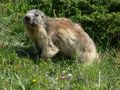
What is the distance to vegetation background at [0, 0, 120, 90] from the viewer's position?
275 inches

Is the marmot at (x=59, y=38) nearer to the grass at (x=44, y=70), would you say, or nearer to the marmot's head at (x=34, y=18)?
the marmot's head at (x=34, y=18)

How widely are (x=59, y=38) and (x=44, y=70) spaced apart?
3.02ft

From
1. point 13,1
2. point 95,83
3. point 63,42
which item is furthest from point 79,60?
point 13,1

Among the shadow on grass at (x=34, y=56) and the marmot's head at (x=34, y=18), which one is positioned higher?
the marmot's head at (x=34, y=18)

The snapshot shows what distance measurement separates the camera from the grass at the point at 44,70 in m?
6.81

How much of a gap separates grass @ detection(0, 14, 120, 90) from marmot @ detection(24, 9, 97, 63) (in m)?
0.22

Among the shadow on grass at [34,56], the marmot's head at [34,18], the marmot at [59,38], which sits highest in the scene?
the marmot's head at [34,18]

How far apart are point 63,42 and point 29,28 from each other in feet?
2.39

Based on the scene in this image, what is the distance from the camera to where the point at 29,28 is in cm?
842

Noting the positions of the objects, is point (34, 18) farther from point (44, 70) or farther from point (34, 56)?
point (44, 70)

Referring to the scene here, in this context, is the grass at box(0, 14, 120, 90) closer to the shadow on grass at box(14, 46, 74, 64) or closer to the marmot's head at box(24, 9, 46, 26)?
the shadow on grass at box(14, 46, 74, 64)

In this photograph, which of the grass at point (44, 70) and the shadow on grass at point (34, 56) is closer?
the grass at point (44, 70)

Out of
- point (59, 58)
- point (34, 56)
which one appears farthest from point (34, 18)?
point (59, 58)

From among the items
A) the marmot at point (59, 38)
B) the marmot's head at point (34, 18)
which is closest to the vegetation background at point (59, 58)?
the marmot at point (59, 38)
